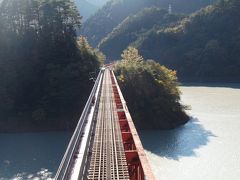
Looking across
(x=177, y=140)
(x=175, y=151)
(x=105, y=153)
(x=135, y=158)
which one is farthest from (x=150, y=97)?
(x=135, y=158)

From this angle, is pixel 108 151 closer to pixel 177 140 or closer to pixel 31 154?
pixel 31 154

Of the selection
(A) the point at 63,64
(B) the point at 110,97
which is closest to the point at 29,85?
(A) the point at 63,64

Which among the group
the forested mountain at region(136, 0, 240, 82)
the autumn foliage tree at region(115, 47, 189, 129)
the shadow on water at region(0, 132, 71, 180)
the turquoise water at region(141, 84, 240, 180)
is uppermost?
the forested mountain at region(136, 0, 240, 82)

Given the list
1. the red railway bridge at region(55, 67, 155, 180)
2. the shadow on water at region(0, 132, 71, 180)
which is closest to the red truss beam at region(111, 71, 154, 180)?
the red railway bridge at region(55, 67, 155, 180)

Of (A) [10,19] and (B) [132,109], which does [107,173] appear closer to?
(B) [132,109]

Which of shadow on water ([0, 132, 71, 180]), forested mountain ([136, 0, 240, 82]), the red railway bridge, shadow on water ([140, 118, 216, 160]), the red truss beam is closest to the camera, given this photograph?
the red truss beam

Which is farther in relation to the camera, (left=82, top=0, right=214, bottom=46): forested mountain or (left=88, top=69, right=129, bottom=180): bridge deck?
(left=82, top=0, right=214, bottom=46): forested mountain

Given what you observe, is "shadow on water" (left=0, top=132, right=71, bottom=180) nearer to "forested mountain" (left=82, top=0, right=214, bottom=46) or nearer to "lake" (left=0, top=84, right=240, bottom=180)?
"lake" (left=0, top=84, right=240, bottom=180)
